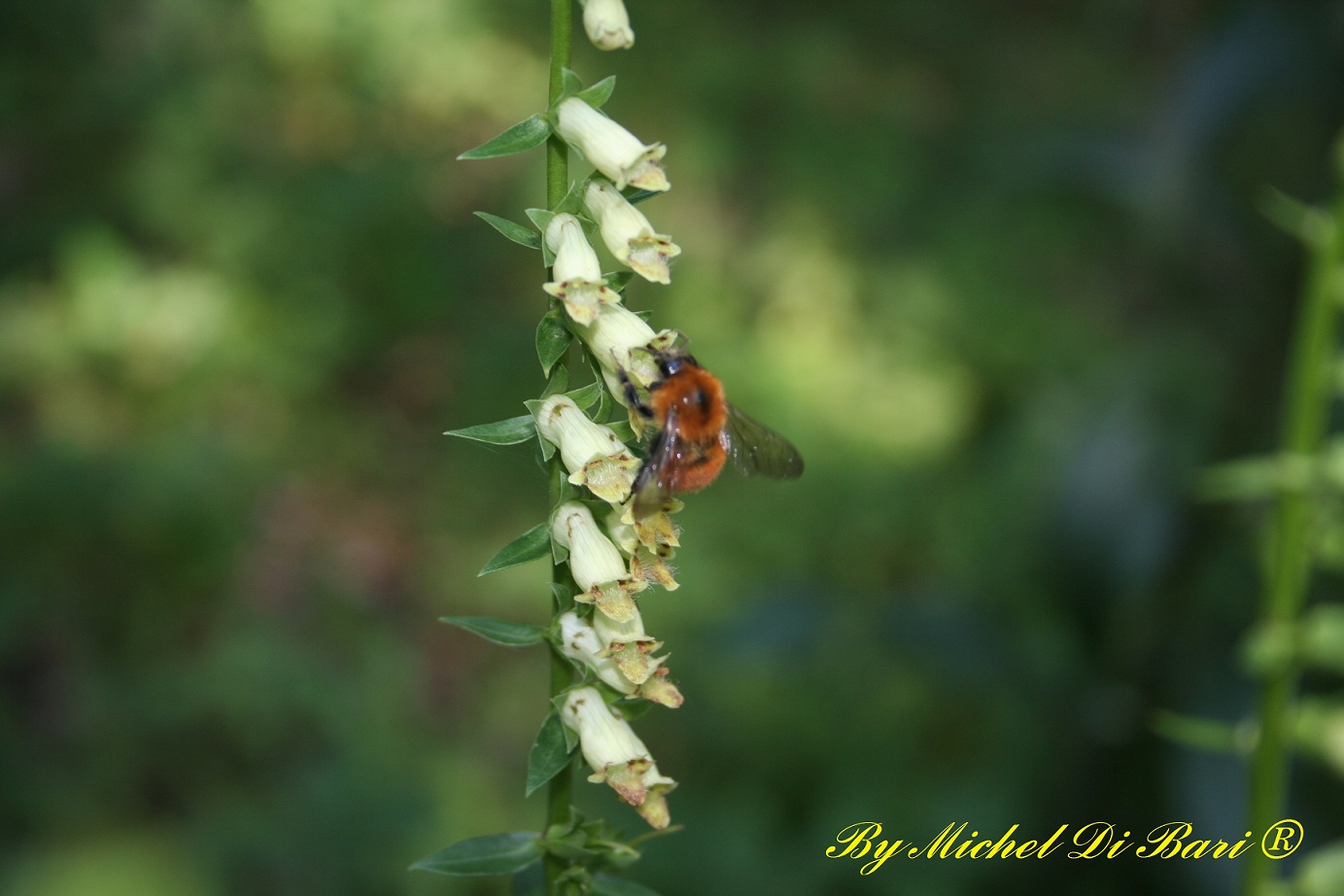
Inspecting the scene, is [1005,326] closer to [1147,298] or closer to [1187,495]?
[1147,298]

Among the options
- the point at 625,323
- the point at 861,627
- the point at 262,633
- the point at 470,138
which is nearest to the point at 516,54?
the point at 470,138

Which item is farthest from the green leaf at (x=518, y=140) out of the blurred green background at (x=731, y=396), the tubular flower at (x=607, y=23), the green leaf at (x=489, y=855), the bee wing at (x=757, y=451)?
the blurred green background at (x=731, y=396)

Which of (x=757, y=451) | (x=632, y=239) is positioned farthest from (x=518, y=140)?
(x=757, y=451)

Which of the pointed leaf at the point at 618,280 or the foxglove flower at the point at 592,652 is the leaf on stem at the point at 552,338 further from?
the foxglove flower at the point at 592,652

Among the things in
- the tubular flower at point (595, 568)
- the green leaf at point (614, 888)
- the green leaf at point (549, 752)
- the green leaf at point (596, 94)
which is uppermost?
the green leaf at point (596, 94)

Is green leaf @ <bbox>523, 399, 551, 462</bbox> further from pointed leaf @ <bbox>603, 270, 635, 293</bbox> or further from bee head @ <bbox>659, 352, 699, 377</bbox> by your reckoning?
bee head @ <bbox>659, 352, 699, 377</bbox>

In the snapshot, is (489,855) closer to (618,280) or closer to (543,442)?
(543,442)
